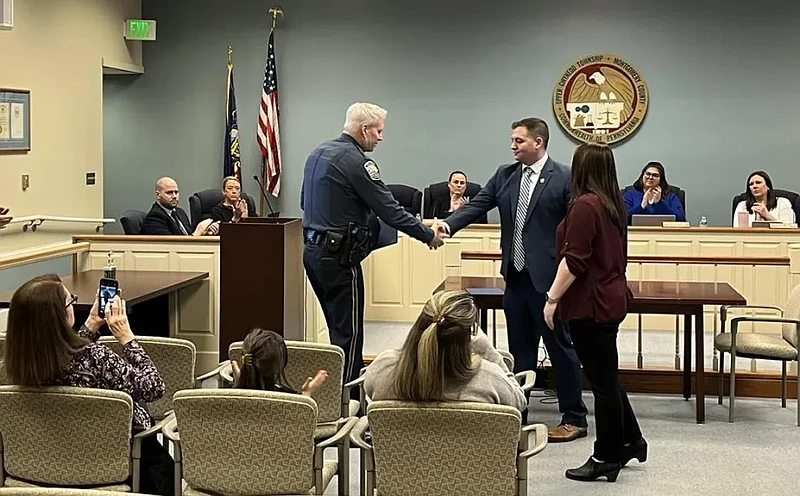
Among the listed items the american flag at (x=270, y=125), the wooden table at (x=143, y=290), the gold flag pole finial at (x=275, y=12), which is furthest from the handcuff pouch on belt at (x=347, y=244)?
the gold flag pole finial at (x=275, y=12)

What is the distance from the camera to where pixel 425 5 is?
35.0 feet

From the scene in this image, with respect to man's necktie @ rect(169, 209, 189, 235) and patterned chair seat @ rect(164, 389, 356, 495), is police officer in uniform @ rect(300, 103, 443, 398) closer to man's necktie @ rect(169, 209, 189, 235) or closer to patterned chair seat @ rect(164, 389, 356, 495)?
patterned chair seat @ rect(164, 389, 356, 495)

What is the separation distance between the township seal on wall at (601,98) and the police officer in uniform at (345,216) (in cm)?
555

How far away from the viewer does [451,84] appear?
10.7 metres

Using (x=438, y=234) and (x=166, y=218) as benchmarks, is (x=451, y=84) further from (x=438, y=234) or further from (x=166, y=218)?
(x=438, y=234)

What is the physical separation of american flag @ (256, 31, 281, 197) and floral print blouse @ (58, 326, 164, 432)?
747 cm

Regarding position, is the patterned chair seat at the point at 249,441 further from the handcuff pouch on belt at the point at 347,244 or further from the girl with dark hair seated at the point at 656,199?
the girl with dark hair seated at the point at 656,199

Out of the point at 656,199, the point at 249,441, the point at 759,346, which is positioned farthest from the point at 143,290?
the point at 656,199

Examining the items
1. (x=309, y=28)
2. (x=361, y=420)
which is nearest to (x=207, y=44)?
(x=309, y=28)

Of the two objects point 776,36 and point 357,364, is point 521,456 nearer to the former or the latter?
point 357,364

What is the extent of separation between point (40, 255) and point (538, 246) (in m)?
3.35

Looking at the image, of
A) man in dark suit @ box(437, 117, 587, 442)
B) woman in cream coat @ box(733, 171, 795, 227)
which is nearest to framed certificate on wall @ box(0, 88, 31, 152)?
man in dark suit @ box(437, 117, 587, 442)

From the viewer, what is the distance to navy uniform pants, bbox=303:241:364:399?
5.20 metres

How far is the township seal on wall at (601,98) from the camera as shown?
34.1ft
